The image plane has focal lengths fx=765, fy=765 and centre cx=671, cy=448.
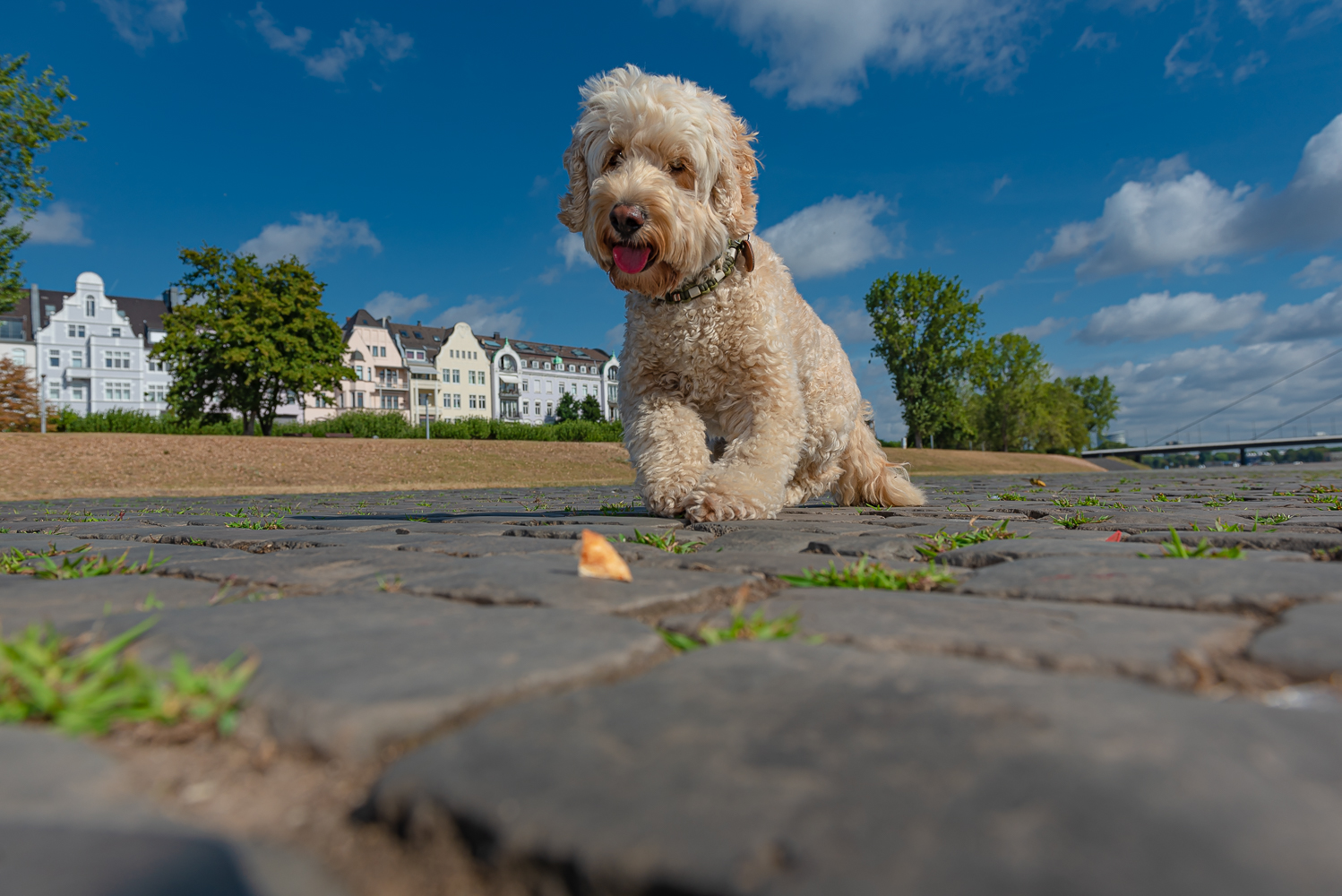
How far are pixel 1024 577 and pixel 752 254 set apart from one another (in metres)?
2.99

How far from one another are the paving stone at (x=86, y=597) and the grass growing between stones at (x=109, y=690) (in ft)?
1.32

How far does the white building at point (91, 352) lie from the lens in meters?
62.5

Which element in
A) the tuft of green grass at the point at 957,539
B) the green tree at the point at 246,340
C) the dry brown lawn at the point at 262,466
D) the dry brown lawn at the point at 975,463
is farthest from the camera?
the green tree at the point at 246,340

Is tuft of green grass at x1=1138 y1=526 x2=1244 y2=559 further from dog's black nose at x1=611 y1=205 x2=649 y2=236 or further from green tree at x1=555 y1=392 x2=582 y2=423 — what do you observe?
green tree at x1=555 y1=392 x2=582 y2=423

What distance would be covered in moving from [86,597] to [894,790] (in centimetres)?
197

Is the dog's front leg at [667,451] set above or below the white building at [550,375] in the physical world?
below

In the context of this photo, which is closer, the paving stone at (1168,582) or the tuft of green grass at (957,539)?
the paving stone at (1168,582)

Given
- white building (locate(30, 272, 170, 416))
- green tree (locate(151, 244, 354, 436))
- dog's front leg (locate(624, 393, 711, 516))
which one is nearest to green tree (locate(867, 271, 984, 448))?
green tree (locate(151, 244, 354, 436))

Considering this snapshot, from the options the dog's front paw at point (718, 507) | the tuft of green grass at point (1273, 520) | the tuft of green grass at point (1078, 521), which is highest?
the dog's front paw at point (718, 507)

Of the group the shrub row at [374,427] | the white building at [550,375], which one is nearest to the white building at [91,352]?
the white building at [550,375]

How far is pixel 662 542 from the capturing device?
2.87 metres

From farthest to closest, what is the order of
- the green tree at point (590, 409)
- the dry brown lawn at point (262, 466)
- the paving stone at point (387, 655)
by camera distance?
the green tree at point (590, 409) < the dry brown lawn at point (262, 466) < the paving stone at point (387, 655)

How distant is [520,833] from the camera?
70 centimetres

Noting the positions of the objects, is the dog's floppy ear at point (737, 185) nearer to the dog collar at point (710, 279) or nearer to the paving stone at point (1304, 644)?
the dog collar at point (710, 279)
